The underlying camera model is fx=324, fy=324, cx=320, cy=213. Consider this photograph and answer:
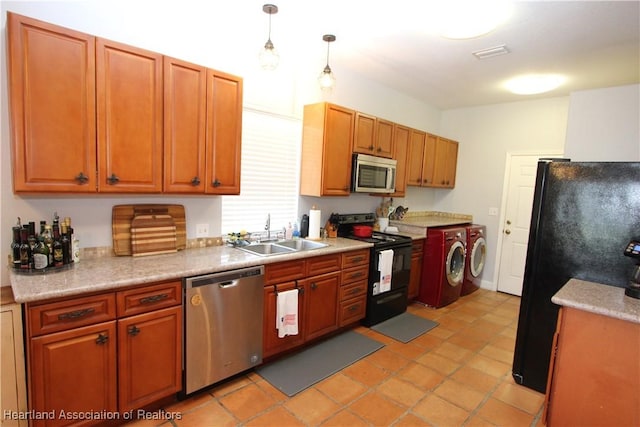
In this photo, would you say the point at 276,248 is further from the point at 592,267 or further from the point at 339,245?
the point at 592,267

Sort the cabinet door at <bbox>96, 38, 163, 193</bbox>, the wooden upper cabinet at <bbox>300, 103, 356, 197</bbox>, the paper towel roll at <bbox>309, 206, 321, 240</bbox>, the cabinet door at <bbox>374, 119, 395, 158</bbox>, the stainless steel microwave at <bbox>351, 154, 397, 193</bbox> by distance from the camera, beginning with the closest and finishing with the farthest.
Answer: the cabinet door at <bbox>96, 38, 163, 193</bbox> → the wooden upper cabinet at <bbox>300, 103, 356, 197</bbox> → the paper towel roll at <bbox>309, 206, 321, 240</bbox> → the stainless steel microwave at <bbox>351, 154, 397, 193</bbox> → the cabinet door at <bbox>374, 119, 395, 158</bbox>

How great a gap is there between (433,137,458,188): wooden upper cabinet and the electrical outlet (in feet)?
11.6

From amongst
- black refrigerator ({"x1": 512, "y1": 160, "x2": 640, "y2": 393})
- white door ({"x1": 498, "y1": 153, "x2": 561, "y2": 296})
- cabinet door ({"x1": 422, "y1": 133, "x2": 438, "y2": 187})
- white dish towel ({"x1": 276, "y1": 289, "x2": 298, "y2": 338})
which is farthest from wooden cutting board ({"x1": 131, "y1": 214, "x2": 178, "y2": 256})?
white door ({"x1": 498, "y1": 153, "x2": 561, "y2": 296})

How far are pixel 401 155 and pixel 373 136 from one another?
672 mm

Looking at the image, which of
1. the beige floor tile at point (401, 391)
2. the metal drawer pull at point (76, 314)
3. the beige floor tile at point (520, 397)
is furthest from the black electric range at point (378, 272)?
the metal drawer pull at point (76, 314)

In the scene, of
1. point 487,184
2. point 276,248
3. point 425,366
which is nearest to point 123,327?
point 276,248

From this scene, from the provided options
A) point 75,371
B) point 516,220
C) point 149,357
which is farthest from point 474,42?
point 75,371

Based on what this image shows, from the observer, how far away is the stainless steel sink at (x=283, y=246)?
118 inches

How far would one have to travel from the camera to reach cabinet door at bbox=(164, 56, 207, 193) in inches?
88.0

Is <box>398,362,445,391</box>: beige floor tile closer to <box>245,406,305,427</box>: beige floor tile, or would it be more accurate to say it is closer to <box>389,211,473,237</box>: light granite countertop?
<box>245,406,305,427</box>: beige floor tile

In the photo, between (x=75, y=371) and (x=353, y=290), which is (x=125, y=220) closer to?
(x=75, y=371)

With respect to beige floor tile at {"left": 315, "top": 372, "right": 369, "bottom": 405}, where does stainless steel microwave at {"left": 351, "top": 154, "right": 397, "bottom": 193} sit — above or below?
above

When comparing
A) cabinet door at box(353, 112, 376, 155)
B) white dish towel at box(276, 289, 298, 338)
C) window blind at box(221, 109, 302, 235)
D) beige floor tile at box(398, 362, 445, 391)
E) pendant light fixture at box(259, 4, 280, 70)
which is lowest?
beige floor tile at box(398, 362, 445, 391)

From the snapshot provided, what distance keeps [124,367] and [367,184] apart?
9.08 ft
